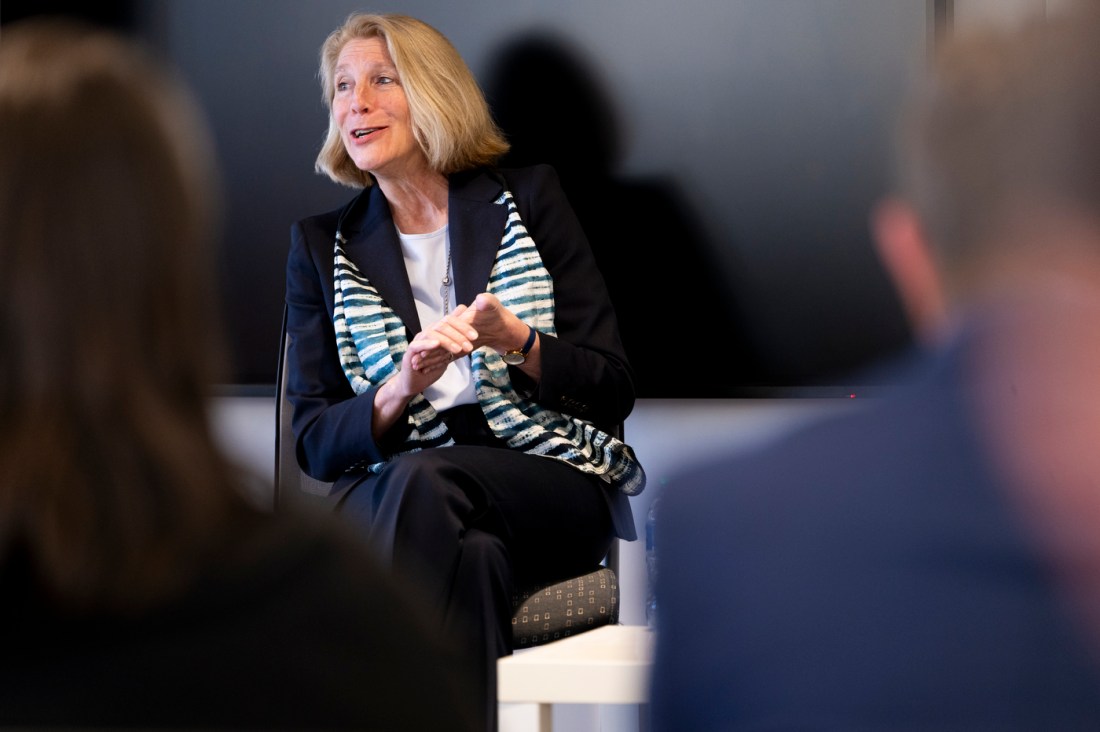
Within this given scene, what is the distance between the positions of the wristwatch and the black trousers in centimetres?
17

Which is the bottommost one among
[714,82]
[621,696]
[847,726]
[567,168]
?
[621,696]

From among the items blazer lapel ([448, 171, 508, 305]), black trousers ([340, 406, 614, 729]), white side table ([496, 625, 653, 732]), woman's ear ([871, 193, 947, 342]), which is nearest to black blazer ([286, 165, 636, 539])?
blazer lapel ([448, 171, 508, 305])

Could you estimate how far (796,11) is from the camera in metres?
2.82

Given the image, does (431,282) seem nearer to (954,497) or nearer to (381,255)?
(381,255)

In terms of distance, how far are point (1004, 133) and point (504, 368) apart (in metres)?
1.87

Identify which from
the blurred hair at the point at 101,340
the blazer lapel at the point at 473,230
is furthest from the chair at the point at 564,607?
the blurred hair at the point at 101,340

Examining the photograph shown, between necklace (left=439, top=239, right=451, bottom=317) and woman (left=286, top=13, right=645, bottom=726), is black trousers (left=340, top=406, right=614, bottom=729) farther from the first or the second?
necklace (left=439, top=239, right=451, bottom=317)

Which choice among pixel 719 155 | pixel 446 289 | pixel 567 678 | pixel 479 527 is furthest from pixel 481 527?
pixel 719 155

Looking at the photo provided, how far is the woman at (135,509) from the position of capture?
0.63 m

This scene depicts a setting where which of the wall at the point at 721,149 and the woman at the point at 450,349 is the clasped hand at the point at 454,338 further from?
the wall at the point at 721,149

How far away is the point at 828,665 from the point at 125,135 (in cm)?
47

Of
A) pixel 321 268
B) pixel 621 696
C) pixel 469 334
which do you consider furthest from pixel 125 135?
pixel 321 268

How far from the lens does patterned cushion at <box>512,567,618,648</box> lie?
7.48ft

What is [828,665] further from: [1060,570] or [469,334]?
[469,334]
